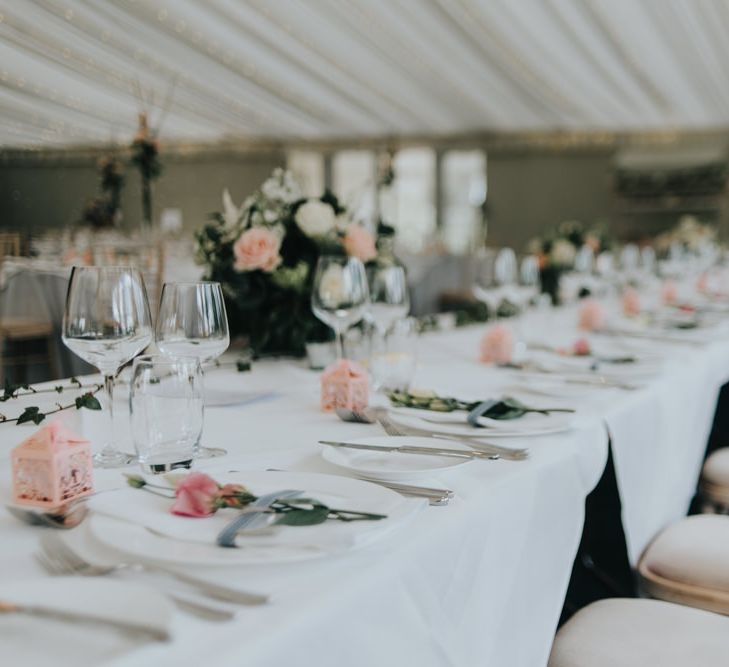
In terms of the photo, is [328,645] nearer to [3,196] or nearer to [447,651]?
[447,651]

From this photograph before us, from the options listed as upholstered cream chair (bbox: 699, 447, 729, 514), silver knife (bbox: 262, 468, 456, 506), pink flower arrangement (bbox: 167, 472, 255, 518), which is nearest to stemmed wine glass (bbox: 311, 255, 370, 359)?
silver knife (bbox: 262, 468, 456, 506)

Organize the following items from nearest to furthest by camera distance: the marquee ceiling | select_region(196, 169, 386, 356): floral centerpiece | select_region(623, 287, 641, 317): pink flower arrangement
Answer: select_region(196, 169, 386, 356): floral centerpiece, the marquee ceiling, select_region(623, 287, 641, 317): pink flower arrangement

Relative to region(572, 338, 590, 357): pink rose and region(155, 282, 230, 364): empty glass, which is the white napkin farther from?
region(572, 338, 590, 357): pink rose

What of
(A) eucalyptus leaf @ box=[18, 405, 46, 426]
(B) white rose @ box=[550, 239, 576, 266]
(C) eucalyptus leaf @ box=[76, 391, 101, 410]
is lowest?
(A) eucalyptus leaf @ box=[18, 405, 46, 426]

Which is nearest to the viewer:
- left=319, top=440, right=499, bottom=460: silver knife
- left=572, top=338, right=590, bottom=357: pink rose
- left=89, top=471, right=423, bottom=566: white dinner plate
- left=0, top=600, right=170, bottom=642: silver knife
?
left=0, top=600, right=170, bottom=642: silver knife

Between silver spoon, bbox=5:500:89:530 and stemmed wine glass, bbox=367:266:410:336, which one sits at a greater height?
stemmed wine glass, bbox=367:266:410:336

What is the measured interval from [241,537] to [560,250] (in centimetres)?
352

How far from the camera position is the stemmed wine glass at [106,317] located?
108 cm

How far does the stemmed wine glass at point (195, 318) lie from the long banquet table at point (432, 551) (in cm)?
14

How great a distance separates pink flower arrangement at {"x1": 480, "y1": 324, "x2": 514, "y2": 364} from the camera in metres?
1.97

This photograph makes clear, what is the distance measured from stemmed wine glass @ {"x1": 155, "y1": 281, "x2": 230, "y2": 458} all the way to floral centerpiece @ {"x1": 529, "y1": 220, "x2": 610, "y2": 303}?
2.93m

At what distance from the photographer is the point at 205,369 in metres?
1.86

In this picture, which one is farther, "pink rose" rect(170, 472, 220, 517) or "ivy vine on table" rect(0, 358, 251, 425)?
"ivy vine on table" rect(0, 358, 251, 425)

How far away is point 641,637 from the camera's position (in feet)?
4.01
